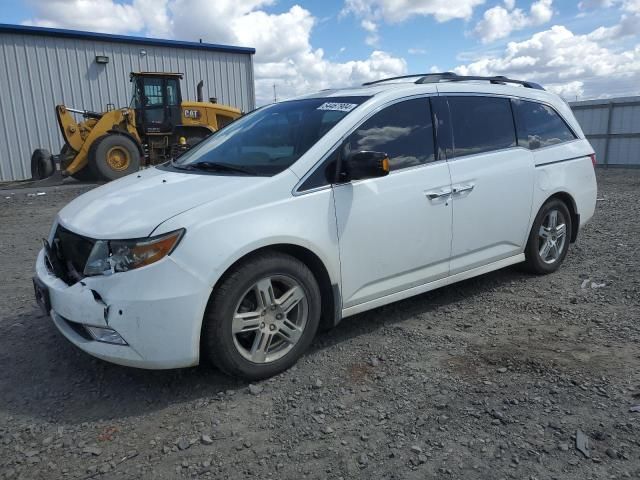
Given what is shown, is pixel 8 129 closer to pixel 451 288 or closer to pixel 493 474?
pixel 451 288

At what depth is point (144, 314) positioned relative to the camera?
2703 mm

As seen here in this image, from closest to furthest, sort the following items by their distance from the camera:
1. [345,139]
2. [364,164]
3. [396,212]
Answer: [364,164] → [345,139] → [396,212]

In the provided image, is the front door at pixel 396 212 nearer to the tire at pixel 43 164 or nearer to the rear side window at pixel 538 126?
the rear side window at pixel 538 126

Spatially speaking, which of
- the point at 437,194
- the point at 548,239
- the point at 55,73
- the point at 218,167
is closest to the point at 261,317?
the point at 218,167

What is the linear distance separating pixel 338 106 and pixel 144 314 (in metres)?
1.93

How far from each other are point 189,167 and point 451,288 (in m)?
2.50

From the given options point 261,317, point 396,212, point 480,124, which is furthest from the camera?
point 480,124

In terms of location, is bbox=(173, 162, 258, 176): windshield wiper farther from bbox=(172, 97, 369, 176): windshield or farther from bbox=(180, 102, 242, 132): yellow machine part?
bbox=(180, 102, 242, 132): yellow machine part

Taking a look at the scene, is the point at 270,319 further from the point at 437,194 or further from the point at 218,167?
the point at 437,194

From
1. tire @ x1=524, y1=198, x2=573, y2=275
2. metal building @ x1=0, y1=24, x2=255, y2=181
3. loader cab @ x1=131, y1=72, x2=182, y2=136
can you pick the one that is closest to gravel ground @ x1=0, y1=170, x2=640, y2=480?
tire @ x1=524, y1=198, x2=573, y2=275

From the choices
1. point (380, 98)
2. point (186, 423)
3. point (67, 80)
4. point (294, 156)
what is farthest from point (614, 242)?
point (67, 80)

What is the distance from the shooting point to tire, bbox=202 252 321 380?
2887 mm

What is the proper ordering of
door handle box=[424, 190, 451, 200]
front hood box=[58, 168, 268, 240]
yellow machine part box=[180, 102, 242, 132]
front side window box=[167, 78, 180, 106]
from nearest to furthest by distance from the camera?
front hood box=[58, 168, 268, 240]
door handle box=[424, 190, 451, 200]
front side window box=[167, 78, 180, 106]
yellow machine part box=[180, 102, 242, 132]

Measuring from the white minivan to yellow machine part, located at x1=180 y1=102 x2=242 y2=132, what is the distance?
38.4 ft
